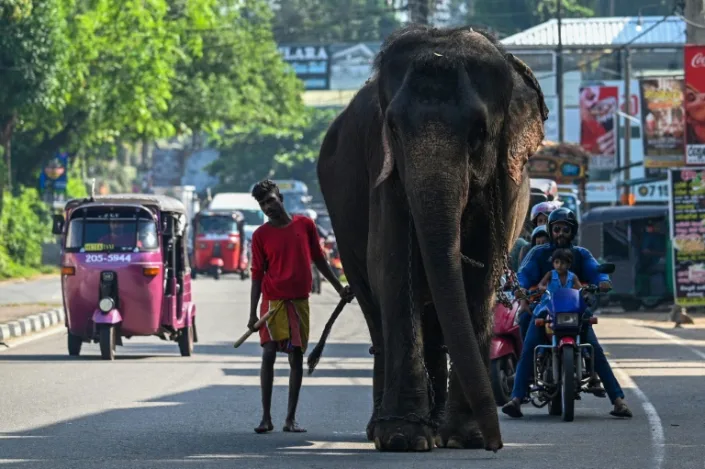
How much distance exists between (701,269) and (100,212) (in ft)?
38.9

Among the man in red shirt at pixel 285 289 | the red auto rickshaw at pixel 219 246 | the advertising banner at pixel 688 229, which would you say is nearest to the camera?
the man in red shirt at pixel 285 289

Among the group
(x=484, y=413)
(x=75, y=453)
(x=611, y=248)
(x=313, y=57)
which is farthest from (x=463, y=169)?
(x=313, y=57)

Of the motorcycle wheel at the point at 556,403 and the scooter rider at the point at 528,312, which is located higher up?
the scooter rider at the point at 528,312

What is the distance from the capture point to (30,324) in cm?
2636

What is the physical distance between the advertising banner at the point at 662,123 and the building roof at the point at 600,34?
1463 inches

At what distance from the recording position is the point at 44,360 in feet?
64.8

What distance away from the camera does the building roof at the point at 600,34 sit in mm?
79188

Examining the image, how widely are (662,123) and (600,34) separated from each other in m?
41.1

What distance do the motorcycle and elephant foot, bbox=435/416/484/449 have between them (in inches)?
83.3

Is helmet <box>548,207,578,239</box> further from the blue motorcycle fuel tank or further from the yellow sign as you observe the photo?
the yellow sign

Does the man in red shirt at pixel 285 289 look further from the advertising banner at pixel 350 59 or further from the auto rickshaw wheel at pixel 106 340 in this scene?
the advertising banner at pixel 350 59

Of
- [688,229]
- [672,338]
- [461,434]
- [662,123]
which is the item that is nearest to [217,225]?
[662,123]

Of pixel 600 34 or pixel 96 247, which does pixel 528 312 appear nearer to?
pixel 96 247

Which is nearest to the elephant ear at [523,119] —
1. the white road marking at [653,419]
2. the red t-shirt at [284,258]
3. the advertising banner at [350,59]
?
the red t-shirt at [284,258]
